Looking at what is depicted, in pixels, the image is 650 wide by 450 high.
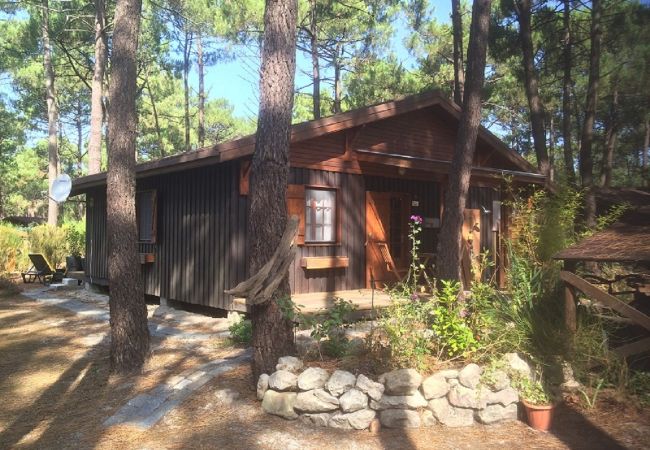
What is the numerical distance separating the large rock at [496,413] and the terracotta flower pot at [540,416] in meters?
0.16

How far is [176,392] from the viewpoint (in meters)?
4.87

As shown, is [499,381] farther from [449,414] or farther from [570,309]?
[570,309]

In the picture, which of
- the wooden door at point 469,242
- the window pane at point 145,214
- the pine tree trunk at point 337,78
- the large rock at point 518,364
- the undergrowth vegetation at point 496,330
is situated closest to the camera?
the large rock at point 518,364

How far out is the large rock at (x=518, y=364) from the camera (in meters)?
4.23

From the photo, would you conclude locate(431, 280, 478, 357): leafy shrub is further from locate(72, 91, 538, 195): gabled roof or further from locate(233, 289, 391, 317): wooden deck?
locate(72, 91, 538, 195): gabled roof

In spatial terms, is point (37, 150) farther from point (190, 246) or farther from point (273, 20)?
point (273, 20)

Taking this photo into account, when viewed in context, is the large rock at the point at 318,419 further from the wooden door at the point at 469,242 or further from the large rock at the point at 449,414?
the wooden door at the point at 469,242

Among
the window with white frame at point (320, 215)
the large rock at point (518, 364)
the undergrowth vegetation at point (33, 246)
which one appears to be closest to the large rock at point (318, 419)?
the large rock at point (518, 364)

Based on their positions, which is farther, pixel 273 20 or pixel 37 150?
pixel 37 150

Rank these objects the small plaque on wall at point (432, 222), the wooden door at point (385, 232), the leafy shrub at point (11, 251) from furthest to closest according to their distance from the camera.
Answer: the leafy shrub at point (11, 251), the small plaque on wall at point (432, 222), the wooden door at point (385, 232)

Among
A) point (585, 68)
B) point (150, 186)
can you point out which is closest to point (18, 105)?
point (150, 186)

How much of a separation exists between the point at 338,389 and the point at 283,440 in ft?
1.90

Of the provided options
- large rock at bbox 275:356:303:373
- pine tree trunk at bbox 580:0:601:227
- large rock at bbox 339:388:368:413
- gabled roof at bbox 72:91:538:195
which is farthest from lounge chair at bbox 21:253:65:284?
pine tree trunk at bbox 580:0:601:227

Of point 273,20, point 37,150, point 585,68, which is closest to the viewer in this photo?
point 273,20
